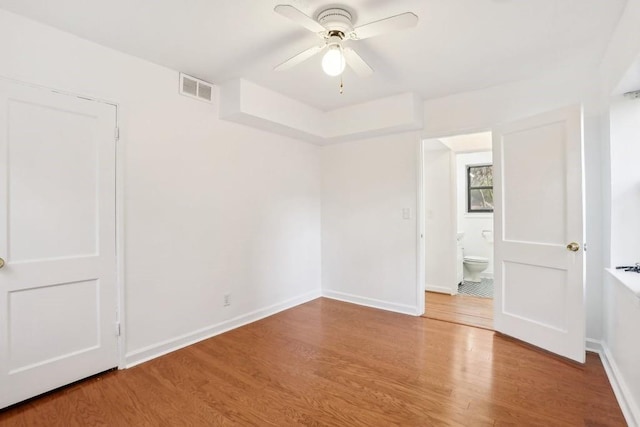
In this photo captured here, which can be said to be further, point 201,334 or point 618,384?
point 201,334

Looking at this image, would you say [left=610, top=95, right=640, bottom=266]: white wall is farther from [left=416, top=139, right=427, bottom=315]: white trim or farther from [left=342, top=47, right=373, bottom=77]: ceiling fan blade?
[left=342, top=47, right=373, bottom=77]: ceiling fan blade

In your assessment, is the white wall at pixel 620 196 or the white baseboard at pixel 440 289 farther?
the white baseboard at pixel 440 289

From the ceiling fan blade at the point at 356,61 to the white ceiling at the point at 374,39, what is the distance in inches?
8.6

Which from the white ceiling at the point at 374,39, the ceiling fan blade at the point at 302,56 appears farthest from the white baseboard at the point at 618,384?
the ceiling fan blade at the point at 302,56

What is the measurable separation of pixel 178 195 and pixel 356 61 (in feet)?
6.24

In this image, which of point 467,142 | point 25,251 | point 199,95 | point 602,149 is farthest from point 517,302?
point 25,251

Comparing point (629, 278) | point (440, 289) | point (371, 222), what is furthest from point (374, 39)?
point (440, 289)

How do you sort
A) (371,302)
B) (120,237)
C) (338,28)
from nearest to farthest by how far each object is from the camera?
(338,28) → (120,237) → (371,302)

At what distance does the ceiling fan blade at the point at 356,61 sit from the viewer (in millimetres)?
2049

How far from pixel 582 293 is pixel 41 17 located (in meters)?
4.35

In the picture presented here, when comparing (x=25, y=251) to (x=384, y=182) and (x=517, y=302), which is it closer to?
(x=384, y=182)

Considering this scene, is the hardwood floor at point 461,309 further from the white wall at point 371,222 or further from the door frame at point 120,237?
the door frame at point 120,237

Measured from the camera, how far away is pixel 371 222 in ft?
13.1

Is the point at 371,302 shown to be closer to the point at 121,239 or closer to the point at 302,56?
the point at 121,239
